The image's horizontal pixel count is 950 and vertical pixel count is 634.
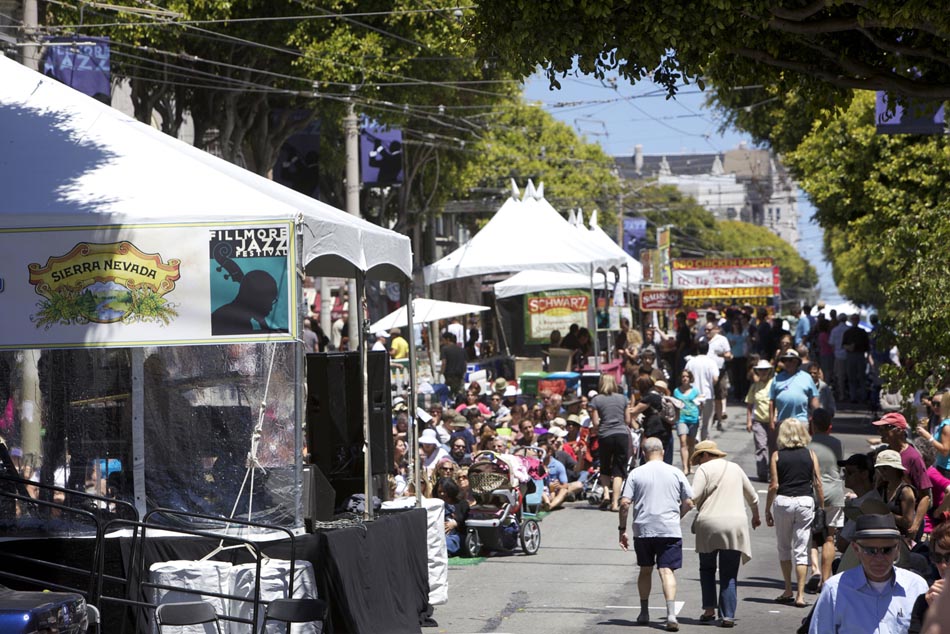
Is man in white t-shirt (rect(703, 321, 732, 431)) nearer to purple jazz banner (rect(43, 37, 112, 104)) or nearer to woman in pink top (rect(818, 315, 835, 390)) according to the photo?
woman in pink top (rect(818, 315, 835, 390))

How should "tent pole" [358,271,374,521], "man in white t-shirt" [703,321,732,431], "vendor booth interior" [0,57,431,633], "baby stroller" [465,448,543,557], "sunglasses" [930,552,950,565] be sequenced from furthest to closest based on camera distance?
"man in white t-shirt" [703,321,732,431] → "baby stroller" [465,448,543,557] → "tent pole" [358,271,374,521] → "vendor booth interior" [0,57,431,633] → "sunglasses" [930,552,950,565]

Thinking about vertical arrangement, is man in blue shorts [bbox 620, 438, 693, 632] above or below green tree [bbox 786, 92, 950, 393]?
below

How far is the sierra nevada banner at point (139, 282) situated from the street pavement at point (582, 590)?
3.55m

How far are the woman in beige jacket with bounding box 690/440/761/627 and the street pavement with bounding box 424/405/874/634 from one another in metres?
0.26

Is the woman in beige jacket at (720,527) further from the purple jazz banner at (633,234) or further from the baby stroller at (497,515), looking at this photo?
the purple jazz banner at (633,234)

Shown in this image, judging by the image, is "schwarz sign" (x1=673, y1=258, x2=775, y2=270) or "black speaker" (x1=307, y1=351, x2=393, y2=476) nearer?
"black speaker" (x1=307, y1=351, x2=393, y2=476)

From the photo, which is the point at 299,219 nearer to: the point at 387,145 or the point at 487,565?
the point at 487,565

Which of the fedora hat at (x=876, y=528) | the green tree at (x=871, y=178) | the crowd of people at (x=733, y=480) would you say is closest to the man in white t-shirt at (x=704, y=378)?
the crowd of people at (x=733, y=480)

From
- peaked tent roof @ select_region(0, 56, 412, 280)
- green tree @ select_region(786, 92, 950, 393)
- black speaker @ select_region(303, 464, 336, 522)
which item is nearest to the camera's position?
peaked tent roof @ select_region(0, 56, 412, 280)

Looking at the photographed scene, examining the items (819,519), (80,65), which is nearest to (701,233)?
(80,65)

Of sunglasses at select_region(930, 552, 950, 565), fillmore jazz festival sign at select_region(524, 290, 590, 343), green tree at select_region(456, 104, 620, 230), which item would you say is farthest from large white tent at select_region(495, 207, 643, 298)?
green tree at select_region(456, 104, 620, 230)

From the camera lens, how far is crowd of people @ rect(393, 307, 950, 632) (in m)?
6.70

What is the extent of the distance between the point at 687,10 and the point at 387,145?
84.8 ft

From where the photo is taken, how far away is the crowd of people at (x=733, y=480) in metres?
6.70
